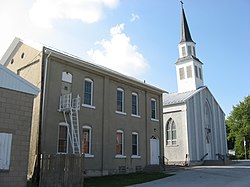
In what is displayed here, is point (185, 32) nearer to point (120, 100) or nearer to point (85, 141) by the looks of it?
point (120, 100)

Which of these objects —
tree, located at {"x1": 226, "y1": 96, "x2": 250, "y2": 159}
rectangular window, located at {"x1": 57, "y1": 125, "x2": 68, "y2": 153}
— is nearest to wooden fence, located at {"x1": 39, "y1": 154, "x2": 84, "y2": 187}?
rectangular window, located at {"x1": 57, "y1": 125, "x2": 68, "y2": 153}

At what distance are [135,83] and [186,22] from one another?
21399 millimetres

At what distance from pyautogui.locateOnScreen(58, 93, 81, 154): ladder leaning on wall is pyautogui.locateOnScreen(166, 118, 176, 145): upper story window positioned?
17.5 meters

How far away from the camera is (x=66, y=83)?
1953 cm

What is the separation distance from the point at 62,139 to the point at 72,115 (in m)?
1.64

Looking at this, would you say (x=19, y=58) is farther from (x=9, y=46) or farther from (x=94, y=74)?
(x=94, y=74)

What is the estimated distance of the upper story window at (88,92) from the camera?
20.6 meters

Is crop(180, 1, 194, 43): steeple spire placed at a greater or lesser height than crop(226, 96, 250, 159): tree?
greater

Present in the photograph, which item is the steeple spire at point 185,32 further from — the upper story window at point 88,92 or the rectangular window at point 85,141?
the rectangular window at point 85,141

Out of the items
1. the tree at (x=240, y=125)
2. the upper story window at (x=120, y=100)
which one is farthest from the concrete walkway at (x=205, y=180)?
the tree at (x=240, y=125)

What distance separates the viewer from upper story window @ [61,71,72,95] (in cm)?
1927

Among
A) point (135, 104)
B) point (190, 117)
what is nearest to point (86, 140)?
point (135, 104)

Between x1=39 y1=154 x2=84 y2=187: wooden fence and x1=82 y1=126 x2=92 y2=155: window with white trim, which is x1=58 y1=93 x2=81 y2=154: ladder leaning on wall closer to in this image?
x1=82 y1=126 x2=92 y2=155: window with white trim

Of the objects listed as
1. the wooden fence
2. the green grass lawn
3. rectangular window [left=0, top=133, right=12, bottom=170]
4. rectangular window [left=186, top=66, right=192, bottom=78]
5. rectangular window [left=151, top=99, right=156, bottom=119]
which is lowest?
the green grass lawn
